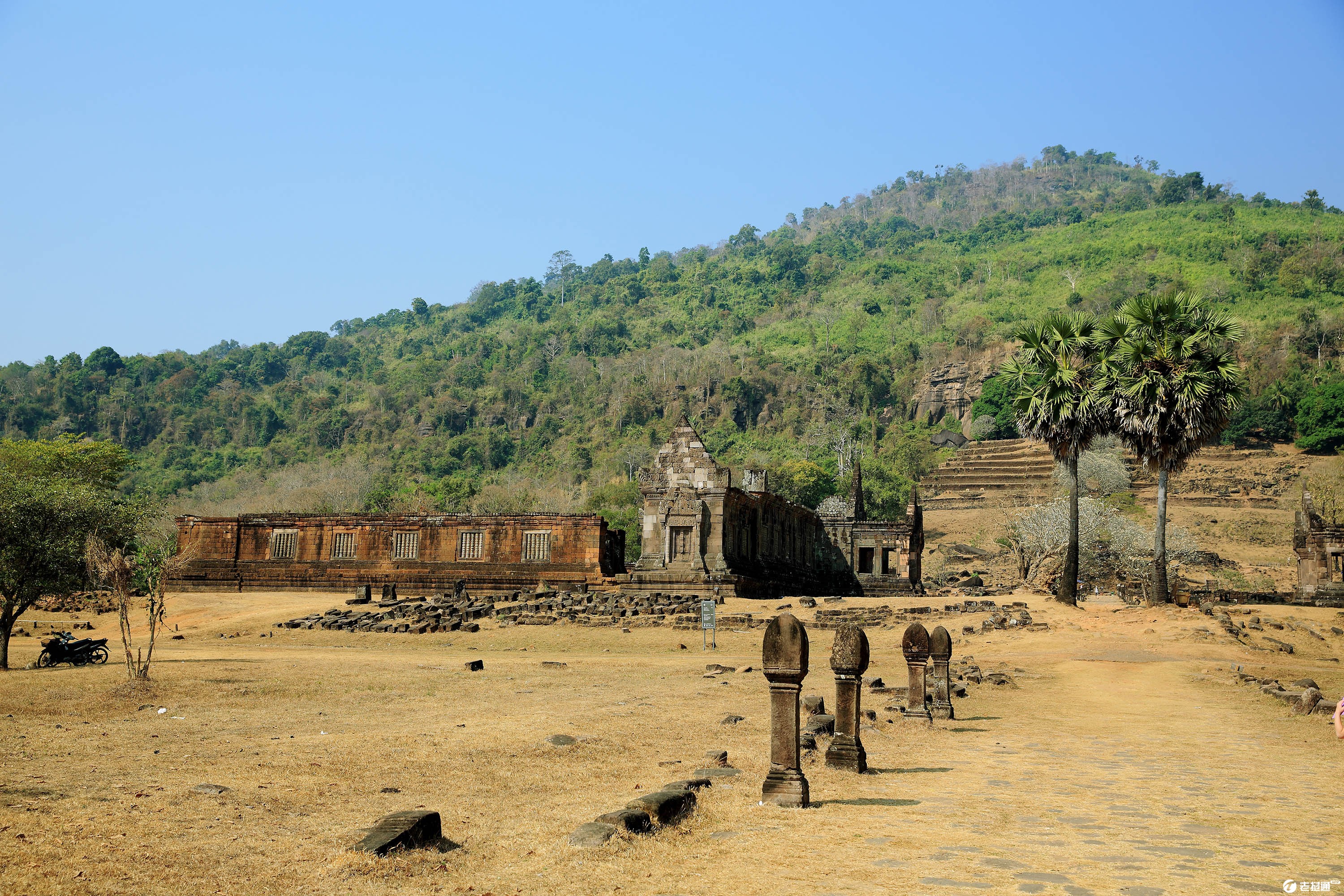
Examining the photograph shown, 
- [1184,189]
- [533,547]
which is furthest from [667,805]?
[1184,189]

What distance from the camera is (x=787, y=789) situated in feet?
31.7

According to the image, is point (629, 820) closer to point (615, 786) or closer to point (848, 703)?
point (615, 786)

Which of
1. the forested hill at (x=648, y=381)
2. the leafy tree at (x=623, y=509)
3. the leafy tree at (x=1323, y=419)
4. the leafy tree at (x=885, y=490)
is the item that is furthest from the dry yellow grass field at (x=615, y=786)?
the leafy tree at (x=1323, y=419)

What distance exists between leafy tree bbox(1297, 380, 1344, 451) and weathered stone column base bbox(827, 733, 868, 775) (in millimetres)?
99242

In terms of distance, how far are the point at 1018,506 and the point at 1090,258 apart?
311 feet

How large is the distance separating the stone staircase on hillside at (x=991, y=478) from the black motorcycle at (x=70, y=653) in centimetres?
7821

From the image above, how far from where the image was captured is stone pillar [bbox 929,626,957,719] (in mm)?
16625

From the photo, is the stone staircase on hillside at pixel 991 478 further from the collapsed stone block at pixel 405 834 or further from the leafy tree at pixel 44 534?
the collapsed stone block at pixel 405 834

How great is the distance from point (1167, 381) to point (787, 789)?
28.8m

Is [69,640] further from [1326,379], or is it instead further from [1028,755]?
[1326,379]

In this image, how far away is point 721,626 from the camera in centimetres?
3228

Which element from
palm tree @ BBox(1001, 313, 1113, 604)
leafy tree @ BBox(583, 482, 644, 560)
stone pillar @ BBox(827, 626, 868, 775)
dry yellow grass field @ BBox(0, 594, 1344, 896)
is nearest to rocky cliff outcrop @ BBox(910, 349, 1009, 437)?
leafy tree @ BBox(583, 482, 644, 560)

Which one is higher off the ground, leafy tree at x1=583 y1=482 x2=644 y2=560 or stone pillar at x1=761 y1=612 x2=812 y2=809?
leafy tree at x1=583 y1=482 x2=644 y2=560

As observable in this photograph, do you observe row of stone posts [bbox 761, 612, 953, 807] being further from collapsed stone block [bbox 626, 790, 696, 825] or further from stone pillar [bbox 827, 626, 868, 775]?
collapsed stone block [bbox 626, 790, 696, 825]
